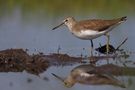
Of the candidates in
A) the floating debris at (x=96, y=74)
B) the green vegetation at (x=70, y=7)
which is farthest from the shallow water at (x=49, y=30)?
the floating debris at (x=96, y=74)

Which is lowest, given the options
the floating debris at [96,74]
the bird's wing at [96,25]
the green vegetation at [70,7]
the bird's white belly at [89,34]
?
the floating debris at [96,74]

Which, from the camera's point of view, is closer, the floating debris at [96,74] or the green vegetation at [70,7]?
the floating debris at [96,74]

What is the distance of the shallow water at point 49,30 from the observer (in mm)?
12109

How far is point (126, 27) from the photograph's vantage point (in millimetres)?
16125

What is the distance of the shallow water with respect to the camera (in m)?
12.1

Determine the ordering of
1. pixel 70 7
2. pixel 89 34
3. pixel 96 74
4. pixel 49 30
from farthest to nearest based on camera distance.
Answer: pixel 70 7
pixel 49 30
pixel 89 34
pixel 96 74

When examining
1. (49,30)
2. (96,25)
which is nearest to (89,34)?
(96,25)

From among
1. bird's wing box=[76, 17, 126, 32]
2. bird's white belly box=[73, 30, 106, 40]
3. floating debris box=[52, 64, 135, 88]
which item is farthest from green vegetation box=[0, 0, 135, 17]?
floating debris box=[52, 64, 135, 88]

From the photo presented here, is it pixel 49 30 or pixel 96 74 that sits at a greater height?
pixel 49 30

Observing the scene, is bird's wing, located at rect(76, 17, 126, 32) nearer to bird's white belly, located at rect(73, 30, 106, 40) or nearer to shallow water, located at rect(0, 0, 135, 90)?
bird's white belly, located at rect(73, 30, 106, 40)

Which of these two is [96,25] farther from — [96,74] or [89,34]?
[96,74]

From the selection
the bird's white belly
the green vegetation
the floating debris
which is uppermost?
the green vegetation

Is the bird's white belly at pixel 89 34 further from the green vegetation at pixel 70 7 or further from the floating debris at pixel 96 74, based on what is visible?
the green vegetation at pixel 70 7

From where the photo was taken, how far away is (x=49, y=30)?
1596 centimetres
